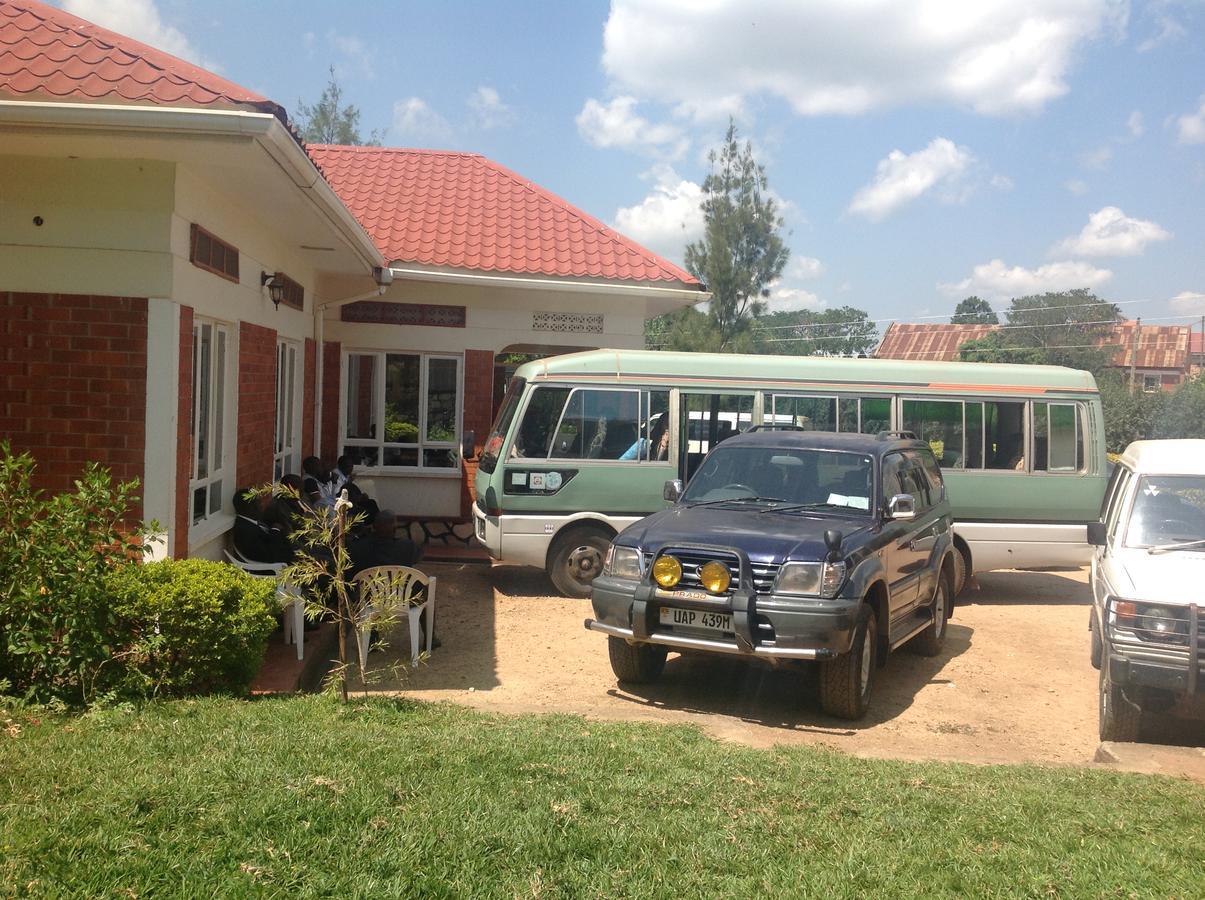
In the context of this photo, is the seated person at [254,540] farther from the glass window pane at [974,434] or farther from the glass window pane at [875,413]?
the glass window pane at [974,434]

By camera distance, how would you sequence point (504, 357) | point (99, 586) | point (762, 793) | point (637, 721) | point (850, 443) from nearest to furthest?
point (762, 793), point (99, 586), point (637, 721), point (850, 443), point (504, 357)

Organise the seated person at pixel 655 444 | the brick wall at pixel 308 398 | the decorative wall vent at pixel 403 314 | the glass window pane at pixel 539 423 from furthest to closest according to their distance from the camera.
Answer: the decorative wall vent at pixel 403 314 < the brick wall at pixel 308 398 < the seated person at pixel 655 444 < the glass window pane at pixel 539 423

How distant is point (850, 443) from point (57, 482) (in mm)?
5706

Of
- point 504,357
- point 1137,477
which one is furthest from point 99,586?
point 504,357

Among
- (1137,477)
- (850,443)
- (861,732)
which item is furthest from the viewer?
(850,443)

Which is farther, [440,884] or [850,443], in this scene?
[850,443]

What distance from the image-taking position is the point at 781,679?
845cm

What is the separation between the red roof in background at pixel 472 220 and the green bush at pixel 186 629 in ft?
27.1

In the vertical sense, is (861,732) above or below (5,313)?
below

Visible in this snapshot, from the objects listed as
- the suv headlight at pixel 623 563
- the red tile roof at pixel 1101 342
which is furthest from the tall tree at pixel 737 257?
the suv headlight at pixel 623 563

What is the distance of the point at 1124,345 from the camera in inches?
2121

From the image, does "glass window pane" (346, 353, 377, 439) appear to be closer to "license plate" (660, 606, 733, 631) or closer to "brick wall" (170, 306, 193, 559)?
"brick wall" (170, 306, 193, 559)

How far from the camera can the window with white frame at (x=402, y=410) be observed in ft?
49.3

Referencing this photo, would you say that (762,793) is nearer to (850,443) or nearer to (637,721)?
(637,721)
